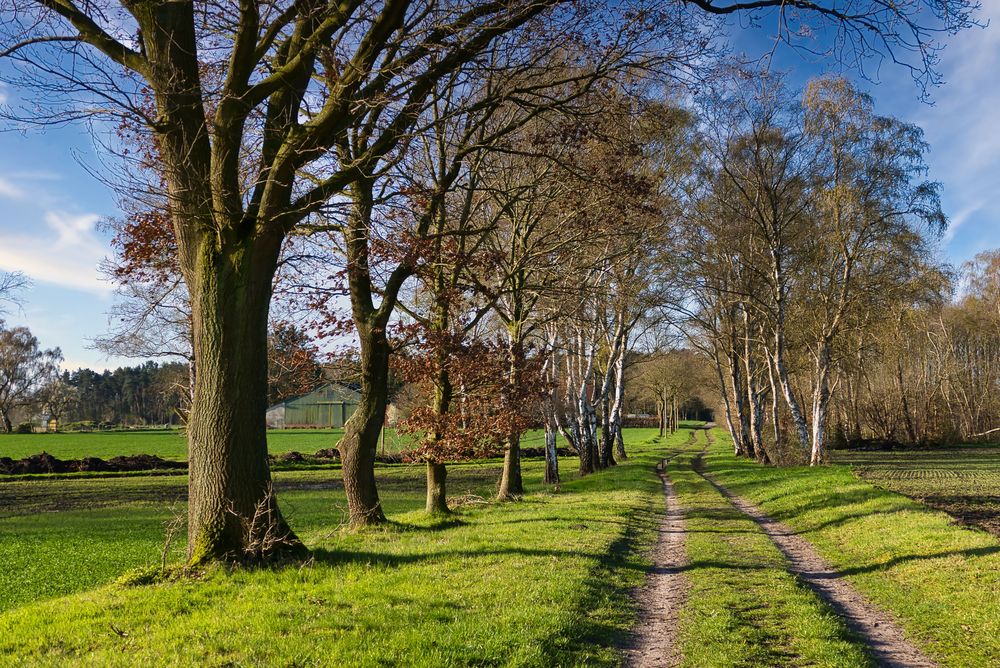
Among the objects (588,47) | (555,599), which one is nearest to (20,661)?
(555,599)

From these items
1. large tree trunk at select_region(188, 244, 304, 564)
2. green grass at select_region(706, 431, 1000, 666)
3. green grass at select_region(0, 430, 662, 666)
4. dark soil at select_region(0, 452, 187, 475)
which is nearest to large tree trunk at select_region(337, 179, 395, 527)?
green grass at select_region(0, 430, 662, 666)

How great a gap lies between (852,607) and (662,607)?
2260 mm

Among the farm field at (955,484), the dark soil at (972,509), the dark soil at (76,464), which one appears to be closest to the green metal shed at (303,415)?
the dark soil at (76,464)

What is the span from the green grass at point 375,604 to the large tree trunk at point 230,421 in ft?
1.79

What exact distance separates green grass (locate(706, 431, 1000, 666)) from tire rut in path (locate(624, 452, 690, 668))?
2248 mm

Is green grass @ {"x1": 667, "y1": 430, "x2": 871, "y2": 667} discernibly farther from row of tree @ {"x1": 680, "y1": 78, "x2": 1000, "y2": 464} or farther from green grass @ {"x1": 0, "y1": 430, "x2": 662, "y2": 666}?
row of tree @ {"x1": 680, "y1": 78, "x2": 1000, "y2": 464}

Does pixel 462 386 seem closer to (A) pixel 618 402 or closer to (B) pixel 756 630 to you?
(B) pixel 756 630

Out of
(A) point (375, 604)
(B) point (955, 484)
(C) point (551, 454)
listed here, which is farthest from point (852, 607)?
(C) point (551, 454)

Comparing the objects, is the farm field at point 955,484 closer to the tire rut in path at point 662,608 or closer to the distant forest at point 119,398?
the tire rut in path at point 662,608

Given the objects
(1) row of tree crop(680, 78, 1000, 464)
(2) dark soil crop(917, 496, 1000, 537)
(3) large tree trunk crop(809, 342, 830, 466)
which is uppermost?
(1) row of tree crop(680, 78, 1000, 464)

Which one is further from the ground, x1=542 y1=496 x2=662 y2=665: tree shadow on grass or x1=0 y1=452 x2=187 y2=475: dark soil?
x1=542 y1=496 x2=662 y2=665: tree shadow on grass

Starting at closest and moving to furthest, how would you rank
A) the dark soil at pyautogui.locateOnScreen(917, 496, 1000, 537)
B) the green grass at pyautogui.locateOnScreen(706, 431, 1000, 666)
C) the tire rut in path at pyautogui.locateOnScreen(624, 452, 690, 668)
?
1. the tire rut in path at pyautogui.locateOnScreen(624, 452, 690, 668)
2. the green grass at pyautogui.locateOnScreen(706, 431, 1000, 666)
3. the dark soil at pyautogui.locateOnScreen(917, 496, 1000, 537)

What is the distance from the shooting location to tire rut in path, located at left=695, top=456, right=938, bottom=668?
19.4 ft

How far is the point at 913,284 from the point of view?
100ft
